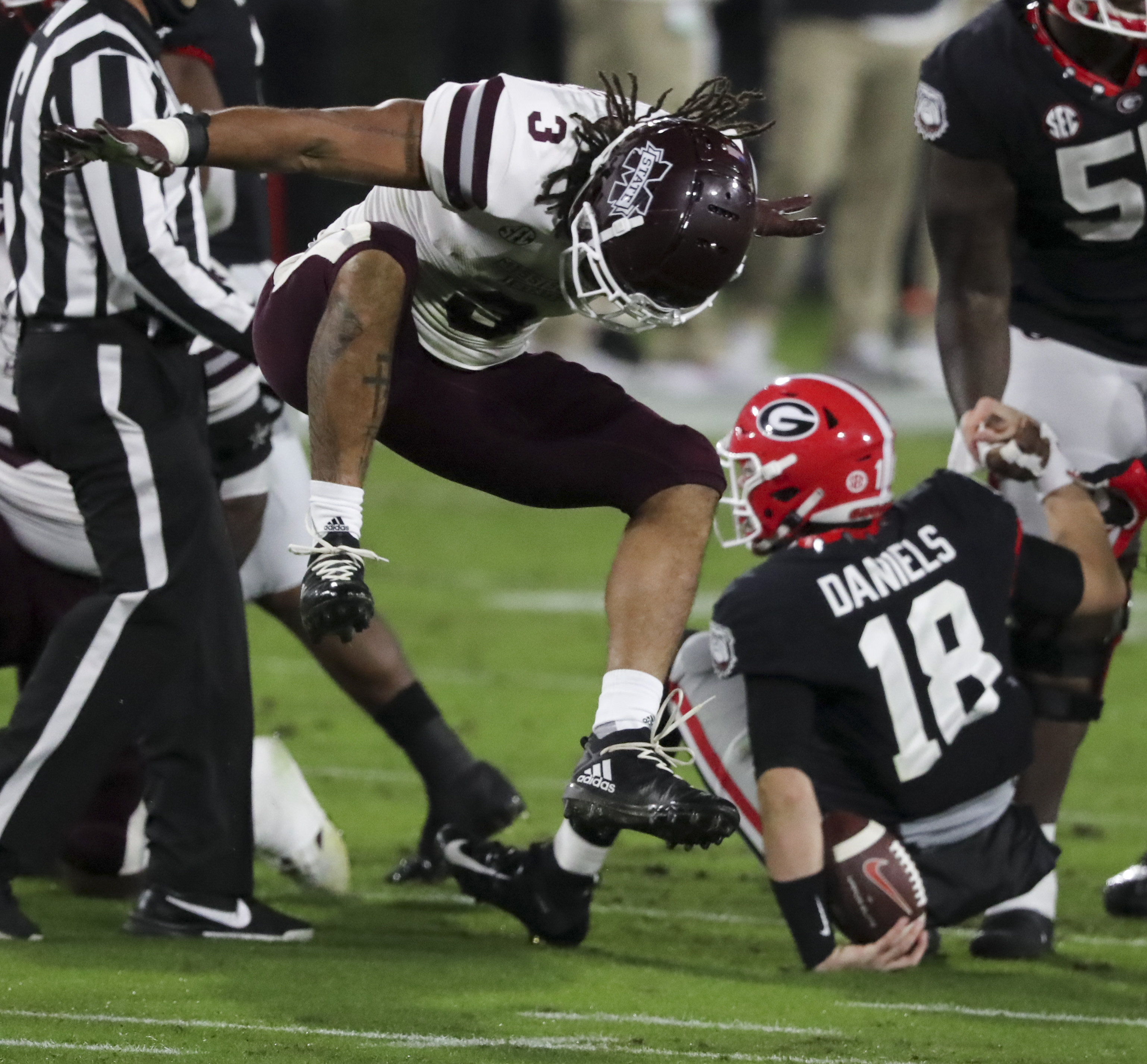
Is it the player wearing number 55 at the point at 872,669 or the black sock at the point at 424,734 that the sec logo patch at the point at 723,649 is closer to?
the player wearing number 55 at the point at 872,669

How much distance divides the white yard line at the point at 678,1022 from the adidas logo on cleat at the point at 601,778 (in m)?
0.41

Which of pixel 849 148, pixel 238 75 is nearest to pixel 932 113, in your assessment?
pixel 238 75

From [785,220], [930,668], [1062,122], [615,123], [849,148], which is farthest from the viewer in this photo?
[849,148]

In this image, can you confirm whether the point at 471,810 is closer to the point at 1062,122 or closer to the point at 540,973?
the point at 540,973

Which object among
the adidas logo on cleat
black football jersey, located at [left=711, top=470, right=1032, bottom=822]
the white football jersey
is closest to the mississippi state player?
black football jersey, located at [left=711, top=470, right=1032, bottom=822]

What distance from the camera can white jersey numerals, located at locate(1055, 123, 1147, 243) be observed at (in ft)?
15.8

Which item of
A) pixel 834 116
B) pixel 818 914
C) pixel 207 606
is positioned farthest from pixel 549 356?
pixel 834 116

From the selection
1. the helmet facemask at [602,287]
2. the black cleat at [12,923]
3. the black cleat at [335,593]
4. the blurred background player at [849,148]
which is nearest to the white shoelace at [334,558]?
the black cleat at [335,593]

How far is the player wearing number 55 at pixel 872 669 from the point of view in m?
4.37

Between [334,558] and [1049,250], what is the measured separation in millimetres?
2099

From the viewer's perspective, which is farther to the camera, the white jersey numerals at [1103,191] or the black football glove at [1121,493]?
the black football glove at [1121,493]

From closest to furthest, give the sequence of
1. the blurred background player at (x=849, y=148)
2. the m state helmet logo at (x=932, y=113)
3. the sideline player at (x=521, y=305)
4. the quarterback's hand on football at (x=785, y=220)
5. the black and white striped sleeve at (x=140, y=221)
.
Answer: the sideline player at (x=521, y=305) < the quarterback's hand on football at (x=785, y=220) < the black and white striped sleeve at (x=140, y=221) < the m state helmet logo at (x=932, y=113) < the blurred background player at (x=849, y=148)

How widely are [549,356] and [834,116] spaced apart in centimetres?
882

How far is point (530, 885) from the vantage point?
4523 millimetres
